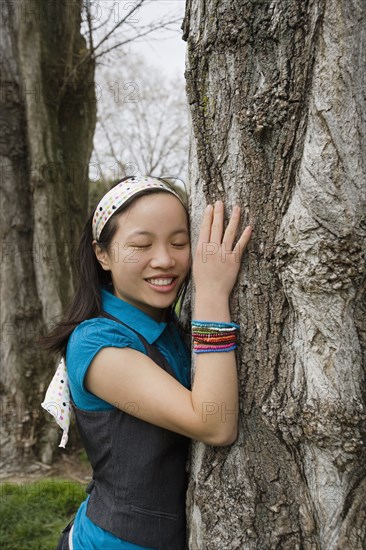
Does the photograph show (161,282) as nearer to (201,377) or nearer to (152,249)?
(152,249)

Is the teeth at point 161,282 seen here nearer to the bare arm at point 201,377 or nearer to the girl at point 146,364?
the girl at point 146,364

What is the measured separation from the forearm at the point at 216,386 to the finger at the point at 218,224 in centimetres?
17

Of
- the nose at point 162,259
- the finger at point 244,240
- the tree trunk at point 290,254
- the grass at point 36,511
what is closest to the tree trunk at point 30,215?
the grass at point 36,511

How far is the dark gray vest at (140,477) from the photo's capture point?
179 centimetres

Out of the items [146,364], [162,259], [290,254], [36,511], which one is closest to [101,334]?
[146,364]

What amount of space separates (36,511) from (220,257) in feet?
8.76

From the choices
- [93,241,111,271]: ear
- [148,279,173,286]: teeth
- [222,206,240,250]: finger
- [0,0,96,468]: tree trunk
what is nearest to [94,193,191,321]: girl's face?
[148,279,173,286]: teeth

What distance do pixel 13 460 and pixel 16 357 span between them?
31.0 inches

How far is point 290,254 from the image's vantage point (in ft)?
5.05

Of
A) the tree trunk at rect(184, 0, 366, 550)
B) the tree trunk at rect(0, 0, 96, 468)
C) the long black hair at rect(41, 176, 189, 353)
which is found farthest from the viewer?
the tree trunk at rect(0, 0, 96, 468)

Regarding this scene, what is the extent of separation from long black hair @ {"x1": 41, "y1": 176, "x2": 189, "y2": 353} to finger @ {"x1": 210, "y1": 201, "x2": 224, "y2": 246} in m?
0.30

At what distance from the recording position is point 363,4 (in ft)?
4.81

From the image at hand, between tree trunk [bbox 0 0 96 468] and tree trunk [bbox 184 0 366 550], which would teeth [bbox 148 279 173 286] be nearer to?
tree trunk [bbox 184 0 366 550]

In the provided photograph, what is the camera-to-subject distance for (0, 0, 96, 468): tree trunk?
434 centimetres
